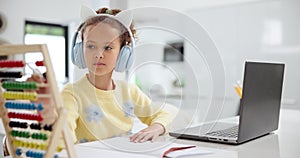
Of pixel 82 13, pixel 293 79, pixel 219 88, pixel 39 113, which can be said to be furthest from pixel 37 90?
pixel 293 79

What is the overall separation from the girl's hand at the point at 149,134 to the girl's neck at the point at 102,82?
175mm

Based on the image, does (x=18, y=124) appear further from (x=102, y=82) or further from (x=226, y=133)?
(x=226, y=133)

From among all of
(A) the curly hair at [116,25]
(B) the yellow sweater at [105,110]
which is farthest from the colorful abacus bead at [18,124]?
(A) the curly hair at [116,25]

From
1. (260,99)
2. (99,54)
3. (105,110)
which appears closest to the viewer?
(99,54)

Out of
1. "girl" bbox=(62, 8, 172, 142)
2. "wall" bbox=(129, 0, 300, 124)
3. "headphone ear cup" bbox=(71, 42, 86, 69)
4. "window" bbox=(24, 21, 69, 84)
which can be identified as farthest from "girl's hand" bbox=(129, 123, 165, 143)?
"window" bbox=(24, 21, 69, 84)

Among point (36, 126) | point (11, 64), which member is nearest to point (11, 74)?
point (11, 64)

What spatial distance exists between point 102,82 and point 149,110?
0.78 feet

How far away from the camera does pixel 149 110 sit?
1.24m

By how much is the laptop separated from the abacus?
54 cm

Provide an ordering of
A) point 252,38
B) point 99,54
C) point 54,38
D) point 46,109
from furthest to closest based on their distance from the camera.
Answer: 1. point 54,38
2. point 252,38
3. point 99,54
4. point 46,109

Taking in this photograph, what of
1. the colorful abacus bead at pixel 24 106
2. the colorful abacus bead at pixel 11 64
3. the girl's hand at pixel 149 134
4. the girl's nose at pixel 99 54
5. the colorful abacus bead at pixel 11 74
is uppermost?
the girl's nose at pixel 99 54

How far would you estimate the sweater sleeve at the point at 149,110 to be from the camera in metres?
1.16

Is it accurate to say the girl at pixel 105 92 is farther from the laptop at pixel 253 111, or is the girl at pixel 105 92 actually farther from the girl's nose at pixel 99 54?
the laptop at pixel 253 111

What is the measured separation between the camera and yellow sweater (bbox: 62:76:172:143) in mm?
1073
